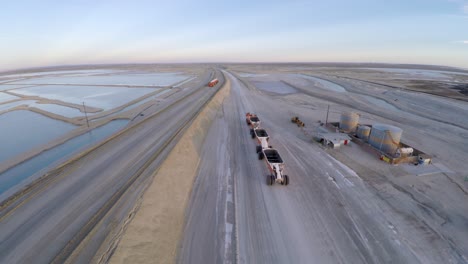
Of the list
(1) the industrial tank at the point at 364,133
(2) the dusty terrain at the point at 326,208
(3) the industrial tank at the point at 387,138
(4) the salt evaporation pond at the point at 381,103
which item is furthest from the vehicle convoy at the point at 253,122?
(4) the salt evaporation pond at the point at 381,103

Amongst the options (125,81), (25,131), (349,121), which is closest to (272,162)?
(349,121)

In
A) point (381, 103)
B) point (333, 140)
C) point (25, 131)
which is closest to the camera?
point (333, 140)

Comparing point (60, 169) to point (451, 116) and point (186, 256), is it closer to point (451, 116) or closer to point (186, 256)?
point (186, 256)

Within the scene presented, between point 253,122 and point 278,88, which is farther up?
point 278,88

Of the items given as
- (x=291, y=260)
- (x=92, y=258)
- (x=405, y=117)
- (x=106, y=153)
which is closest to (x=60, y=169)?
(x=106, y=153)

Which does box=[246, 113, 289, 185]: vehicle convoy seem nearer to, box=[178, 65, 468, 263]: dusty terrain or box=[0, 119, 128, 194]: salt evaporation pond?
box=[178, 65, 468, 263]: dusty terrain

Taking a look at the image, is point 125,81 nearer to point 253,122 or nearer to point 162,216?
point 253,122
